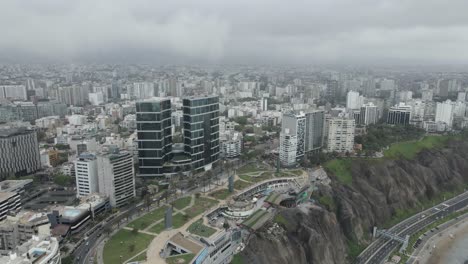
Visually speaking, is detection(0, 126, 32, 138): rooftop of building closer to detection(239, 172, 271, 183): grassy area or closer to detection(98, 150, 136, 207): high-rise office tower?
detection(98, 150, 136, 207): high-rise office tower

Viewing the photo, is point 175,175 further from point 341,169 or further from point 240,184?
point 341,169

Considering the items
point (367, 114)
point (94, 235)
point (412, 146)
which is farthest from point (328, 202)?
point (367, 114)

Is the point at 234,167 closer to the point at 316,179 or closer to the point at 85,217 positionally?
the point at 316,179

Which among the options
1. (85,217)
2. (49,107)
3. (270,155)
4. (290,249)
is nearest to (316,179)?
(270,155)

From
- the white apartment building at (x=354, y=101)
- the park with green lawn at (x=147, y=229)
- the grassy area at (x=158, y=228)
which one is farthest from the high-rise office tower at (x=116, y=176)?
the white apartment building at (x=354, y=101)

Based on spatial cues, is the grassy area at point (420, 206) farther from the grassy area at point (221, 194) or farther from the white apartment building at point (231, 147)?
the white apartment building at point (231, 147)
